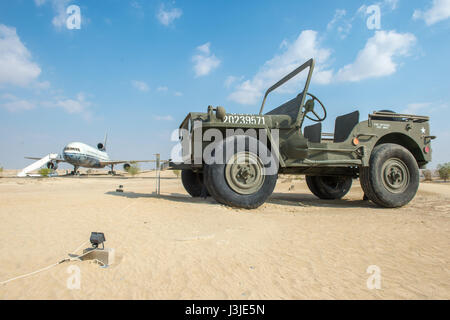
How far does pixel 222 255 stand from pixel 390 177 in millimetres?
5053

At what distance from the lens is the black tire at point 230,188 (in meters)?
4.66

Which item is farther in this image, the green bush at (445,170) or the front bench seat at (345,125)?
the green bush at (445,170)

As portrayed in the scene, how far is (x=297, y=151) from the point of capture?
5340 mm

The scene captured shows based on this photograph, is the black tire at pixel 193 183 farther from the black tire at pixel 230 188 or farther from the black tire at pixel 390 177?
the black tire at pixel 390 177

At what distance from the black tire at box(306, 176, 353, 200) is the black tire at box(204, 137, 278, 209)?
12.2 ft

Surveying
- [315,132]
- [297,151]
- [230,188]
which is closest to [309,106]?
[315,132]

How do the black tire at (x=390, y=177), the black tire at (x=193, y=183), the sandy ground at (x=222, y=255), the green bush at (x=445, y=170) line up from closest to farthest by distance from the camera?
the sandy ground at (x=222, y=255), the black tire at (x=390, y=177), the black tire at (x=193, y=183), the green bush at (x=445, y=170)

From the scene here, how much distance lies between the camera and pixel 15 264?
2174 millimetres

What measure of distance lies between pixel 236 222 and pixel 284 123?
2.64 metres

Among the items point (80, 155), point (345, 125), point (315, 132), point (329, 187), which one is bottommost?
point (329, 187)

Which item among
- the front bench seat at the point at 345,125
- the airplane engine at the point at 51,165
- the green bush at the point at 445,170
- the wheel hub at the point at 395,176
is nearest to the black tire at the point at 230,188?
the front bench seat at the point at 345,125

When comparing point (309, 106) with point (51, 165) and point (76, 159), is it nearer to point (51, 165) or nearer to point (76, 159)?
point (76, 159)
